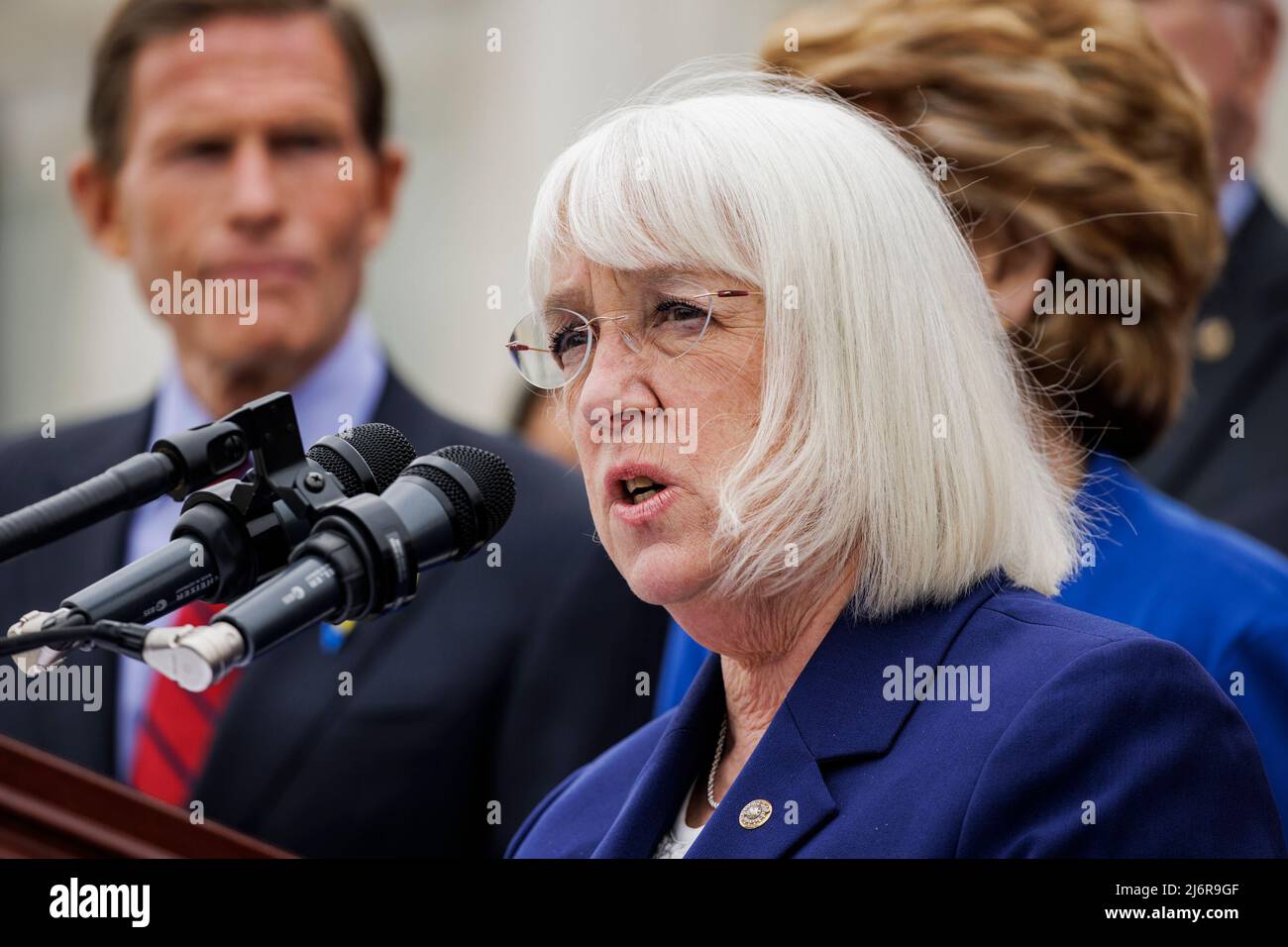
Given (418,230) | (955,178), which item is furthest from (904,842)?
(418,230)

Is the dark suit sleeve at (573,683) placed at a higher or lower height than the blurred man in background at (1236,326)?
lower

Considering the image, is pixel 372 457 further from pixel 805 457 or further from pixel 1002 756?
pixel 1002 756

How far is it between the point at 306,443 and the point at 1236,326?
2104 millimetres

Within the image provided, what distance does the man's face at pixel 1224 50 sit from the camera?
427cm

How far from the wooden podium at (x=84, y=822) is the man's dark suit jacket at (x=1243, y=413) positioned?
8.09 ft

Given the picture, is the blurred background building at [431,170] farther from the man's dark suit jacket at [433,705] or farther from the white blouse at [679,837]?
the white blouse at [679,837]

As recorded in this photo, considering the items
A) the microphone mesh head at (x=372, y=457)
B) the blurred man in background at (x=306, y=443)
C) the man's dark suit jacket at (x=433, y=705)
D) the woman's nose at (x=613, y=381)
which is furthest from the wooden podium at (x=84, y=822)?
the man's dark suit jacket at (x=433, y=705)

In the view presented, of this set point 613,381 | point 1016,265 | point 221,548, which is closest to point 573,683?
point 1016,265

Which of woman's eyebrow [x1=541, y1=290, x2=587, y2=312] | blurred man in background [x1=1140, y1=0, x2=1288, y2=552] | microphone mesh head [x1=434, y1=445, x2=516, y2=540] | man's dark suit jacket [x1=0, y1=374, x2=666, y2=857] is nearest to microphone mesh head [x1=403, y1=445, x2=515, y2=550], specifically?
microphone mesh head [x1=434, y1=445, x2=516, y2=540]

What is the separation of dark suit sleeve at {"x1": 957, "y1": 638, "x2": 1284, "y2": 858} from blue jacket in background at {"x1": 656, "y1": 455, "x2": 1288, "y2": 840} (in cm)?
63

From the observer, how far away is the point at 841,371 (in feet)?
7.06
